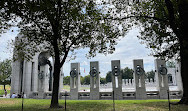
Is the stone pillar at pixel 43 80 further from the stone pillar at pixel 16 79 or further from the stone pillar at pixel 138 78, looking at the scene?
the stone pillar at pixel 138 78

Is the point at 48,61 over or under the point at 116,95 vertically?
over

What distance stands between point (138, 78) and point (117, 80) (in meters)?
2.82

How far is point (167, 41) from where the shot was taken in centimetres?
1661

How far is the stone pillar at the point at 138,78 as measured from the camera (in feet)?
64.5

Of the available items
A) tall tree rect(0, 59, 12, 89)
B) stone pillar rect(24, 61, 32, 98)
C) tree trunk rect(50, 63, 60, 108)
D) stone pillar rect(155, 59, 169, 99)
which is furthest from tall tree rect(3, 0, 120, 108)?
tall tree rect(0, 59, 12, 89)

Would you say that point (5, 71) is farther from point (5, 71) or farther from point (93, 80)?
point (93, 80)

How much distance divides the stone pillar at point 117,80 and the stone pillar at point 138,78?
2077 mm

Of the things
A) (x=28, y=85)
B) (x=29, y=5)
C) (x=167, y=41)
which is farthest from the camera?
(x=28, y=85)

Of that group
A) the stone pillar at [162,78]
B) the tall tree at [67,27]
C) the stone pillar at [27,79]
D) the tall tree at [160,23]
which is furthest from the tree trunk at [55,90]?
the stone pillar at [27,79]

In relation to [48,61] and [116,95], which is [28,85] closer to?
[48,61]

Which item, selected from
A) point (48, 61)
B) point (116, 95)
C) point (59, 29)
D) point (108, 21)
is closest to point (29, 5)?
point (59, 29)

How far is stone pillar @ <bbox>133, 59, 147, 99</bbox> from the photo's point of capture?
19.7 meters

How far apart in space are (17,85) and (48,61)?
23.5ft

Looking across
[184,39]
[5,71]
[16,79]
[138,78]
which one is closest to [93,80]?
[138,78]
